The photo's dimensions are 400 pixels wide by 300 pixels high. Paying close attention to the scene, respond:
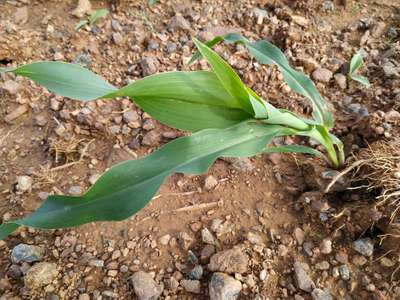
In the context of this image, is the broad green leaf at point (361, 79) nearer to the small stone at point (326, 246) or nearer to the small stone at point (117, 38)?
the small stone at point (326, 246)

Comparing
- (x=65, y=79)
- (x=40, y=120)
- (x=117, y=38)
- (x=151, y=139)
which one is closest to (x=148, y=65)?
(x=117, y=38)

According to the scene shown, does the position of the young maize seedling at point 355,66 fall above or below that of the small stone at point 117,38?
→ above

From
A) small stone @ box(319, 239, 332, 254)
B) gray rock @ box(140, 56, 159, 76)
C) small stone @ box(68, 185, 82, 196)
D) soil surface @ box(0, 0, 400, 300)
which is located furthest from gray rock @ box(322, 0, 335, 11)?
small stone @ box(68, 185, 82, 196)

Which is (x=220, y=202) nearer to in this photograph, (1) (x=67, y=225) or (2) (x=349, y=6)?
(1) (x=67, y=225)

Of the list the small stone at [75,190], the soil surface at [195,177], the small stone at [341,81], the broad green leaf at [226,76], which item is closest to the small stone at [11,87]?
the soil surface at [195,177]

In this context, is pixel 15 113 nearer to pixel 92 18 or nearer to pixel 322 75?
pixel 92 18

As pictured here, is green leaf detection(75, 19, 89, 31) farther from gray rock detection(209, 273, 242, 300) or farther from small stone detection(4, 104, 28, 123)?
gray rock detection(209, 273, 242, 300)
